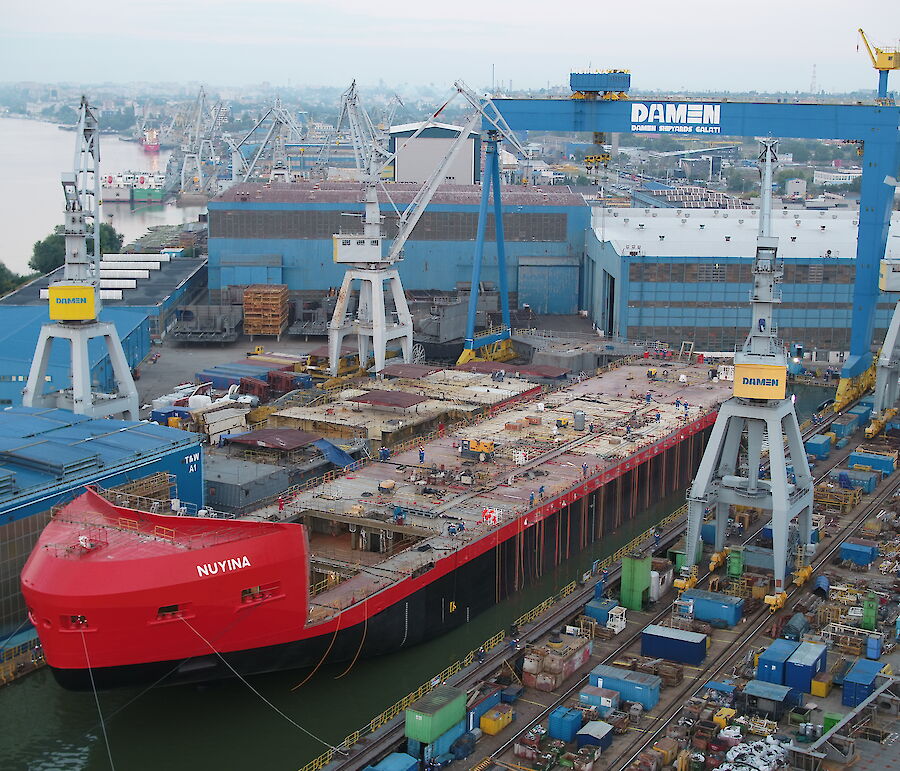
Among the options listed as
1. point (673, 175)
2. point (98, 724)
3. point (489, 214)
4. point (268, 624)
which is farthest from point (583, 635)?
point (673, 175)

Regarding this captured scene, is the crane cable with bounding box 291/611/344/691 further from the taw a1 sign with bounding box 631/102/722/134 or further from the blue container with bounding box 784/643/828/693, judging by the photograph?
the taw a1 sign with bounding box 631/102/722/134

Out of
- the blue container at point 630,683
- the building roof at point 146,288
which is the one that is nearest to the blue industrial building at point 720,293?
the building roof at point 146,288

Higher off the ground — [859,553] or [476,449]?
[476,449]

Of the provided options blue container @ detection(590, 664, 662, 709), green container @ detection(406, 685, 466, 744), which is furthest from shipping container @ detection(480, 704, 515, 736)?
blue container @ detection(590, 664, 662, 709)

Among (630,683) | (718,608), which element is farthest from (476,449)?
(630,683)

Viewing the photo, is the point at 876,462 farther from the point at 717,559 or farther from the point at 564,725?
the point at 564,725

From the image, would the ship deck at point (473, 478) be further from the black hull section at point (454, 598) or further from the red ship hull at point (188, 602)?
the red ship hull at point (188, 602)
